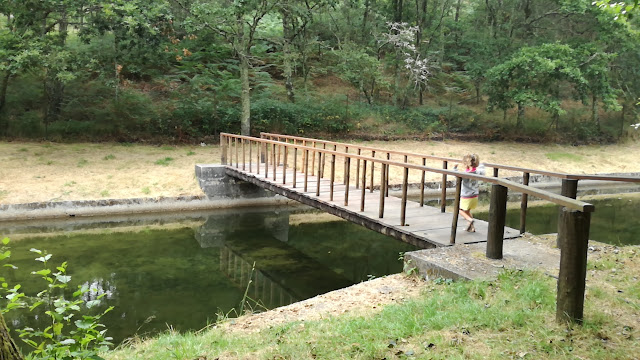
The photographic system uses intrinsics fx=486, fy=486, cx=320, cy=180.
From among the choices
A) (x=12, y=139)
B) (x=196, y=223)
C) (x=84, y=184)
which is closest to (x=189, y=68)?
(x=12, y=139)

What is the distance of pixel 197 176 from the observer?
1409 centimetres

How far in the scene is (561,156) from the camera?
20.9 meters

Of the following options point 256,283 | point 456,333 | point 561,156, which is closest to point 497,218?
point 456,333

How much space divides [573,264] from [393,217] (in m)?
4.37

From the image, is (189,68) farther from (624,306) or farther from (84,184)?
(624,306)

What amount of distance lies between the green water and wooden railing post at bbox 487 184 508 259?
6.39 ft

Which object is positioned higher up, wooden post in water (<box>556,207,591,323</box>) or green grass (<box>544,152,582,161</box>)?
wooden post in water (<box>556,207,591,323</box>)

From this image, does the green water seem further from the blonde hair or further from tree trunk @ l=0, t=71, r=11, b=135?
tree trunk @ l=0, t=71, r=11, b=135

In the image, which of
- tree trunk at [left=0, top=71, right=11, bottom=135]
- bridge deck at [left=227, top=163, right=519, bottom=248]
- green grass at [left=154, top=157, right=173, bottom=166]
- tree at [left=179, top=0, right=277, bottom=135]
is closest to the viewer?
bridge deck at [left=227, top=163, right=519, bottom=248]

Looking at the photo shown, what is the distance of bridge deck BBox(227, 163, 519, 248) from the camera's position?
276 inches

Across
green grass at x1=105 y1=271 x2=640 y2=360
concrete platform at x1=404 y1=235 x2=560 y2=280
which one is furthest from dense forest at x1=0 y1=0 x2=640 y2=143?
green grass at x1=105 y1=271 x2=640 y2=360

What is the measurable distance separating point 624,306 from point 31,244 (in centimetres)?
1069

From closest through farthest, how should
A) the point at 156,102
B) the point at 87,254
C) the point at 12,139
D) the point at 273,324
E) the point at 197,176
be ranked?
the point at 273,324 < the point at 87,254 < the point at 197,176 < the point at 12,139 < the point at 156,102

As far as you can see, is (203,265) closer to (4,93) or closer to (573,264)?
(573,264)
